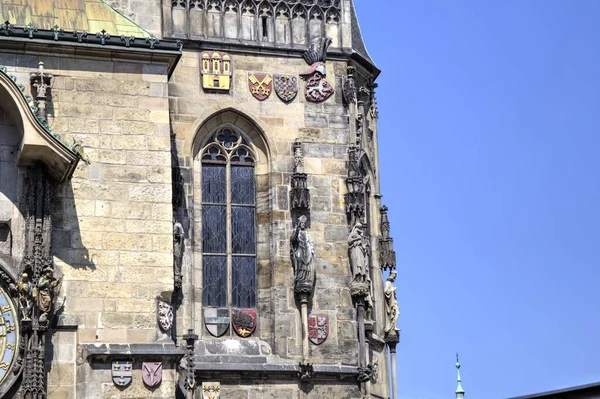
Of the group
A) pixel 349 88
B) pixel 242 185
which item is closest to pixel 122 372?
pixel 242 185

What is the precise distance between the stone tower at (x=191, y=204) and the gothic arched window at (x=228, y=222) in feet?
0.13

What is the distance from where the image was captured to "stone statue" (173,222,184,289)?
85.6 feet

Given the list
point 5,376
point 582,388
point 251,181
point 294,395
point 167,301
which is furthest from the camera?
point 251,181

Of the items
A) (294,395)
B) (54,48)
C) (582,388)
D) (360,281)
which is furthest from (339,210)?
(582,388)

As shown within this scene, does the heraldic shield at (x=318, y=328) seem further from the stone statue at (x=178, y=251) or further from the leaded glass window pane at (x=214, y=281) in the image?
the stone statue at (x=178, y=251)

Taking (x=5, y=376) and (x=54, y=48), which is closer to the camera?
(x=5, y=376)

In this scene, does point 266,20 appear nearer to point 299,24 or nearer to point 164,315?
point 299,24

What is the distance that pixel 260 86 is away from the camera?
92.7ft

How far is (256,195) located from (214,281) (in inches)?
75.2

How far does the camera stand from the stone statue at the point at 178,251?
2609cm

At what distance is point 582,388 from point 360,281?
1064cm

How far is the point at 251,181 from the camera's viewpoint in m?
28.2

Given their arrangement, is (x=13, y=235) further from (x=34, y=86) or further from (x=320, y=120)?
(x=320, y=120)

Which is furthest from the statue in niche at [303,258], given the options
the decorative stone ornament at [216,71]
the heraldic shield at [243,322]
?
the decorative stone ornament at [216,71]
